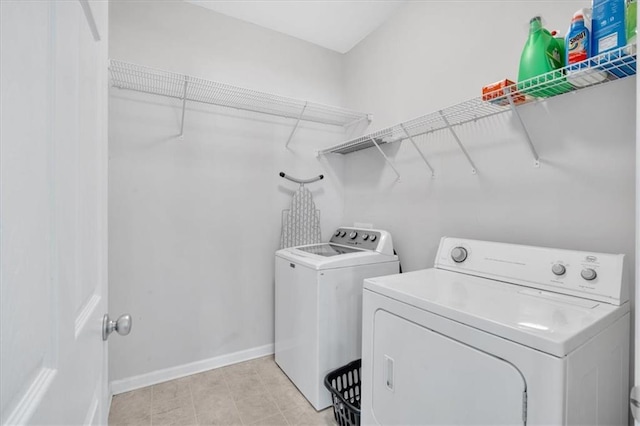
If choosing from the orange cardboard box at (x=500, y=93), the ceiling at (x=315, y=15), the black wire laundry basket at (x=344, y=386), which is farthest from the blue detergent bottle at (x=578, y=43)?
the black wire laundry basket at (x=344, y=386)

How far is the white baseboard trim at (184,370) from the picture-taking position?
204 centimetres

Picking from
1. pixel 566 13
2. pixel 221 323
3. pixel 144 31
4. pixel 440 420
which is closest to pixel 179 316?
pixel 221 323

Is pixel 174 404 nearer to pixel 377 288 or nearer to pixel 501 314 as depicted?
pixel 377 288

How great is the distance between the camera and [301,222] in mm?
2619

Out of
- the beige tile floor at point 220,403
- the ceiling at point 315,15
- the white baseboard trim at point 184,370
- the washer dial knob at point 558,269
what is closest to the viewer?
the washer dial knob at point 558,269

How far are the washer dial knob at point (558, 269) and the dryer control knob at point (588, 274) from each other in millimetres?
56

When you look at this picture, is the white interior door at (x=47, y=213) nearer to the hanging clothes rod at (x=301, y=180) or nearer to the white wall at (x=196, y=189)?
the white wall at (x=196, y=189)

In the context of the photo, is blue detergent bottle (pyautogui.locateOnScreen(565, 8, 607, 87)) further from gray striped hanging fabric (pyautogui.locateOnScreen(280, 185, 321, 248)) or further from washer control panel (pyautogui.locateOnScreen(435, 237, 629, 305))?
gray striped hanging fabric (pyautogui.locateOnScreen(280, 185, 321, 248))

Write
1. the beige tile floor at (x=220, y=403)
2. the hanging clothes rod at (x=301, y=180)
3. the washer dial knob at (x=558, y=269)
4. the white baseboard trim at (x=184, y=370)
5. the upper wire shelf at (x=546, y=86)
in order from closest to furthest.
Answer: the upper wire shelf at (x=546, y=86), the washer dial knob at (x=558, y=269), the beige tile floor at (x=220, y=403), the white baseboard trim at (x=184, y=370), the hanging clothes rod at (x=301, y=180)

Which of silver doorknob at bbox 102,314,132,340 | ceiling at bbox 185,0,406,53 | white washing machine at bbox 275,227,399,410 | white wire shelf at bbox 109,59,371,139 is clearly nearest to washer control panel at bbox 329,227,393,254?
white washing machine at bbox 275,227,399,410

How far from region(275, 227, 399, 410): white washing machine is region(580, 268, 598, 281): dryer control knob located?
1095 millimetres

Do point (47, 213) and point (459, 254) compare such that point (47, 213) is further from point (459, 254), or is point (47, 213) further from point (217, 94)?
point (217, 94)

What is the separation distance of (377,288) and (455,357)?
A: 0.41m

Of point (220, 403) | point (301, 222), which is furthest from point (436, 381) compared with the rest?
point (301, 222)
